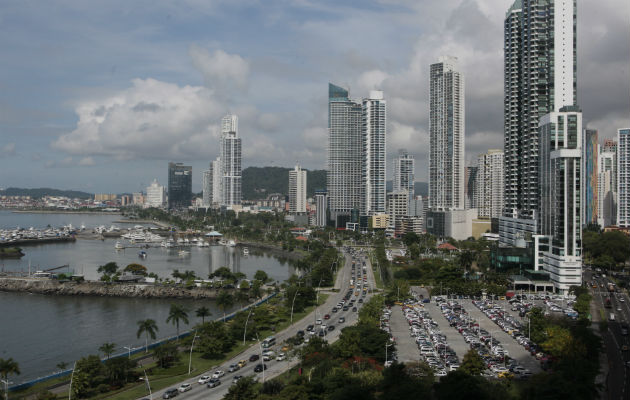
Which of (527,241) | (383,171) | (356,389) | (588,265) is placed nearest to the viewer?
(356,389)

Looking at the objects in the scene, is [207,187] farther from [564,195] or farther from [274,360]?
[274,360]

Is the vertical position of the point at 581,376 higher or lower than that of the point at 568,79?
lower

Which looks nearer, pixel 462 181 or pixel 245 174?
pixel 462 181

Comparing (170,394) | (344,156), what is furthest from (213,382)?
(344,156)

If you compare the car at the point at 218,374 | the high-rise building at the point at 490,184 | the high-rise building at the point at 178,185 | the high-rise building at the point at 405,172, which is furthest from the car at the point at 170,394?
the high-rise building at the point at 178,185

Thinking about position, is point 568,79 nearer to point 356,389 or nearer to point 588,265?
point 588,265

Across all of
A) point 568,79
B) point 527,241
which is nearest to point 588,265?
point 527,241

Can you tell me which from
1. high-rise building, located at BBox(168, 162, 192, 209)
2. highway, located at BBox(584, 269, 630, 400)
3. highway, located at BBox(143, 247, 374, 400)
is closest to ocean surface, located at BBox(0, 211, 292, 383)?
highway, located at BBox(143, 247, 374, 400)
